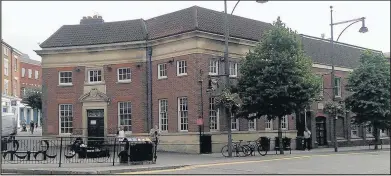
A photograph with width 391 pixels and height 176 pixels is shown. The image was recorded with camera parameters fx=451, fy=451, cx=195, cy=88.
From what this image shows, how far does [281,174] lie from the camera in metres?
14.9

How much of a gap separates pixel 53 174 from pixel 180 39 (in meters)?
13.7

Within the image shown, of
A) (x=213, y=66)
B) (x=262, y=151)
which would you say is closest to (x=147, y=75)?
(x=213, y=66)

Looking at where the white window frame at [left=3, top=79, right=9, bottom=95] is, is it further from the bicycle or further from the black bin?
the bicycle

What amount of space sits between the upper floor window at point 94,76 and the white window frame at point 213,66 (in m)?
7.92

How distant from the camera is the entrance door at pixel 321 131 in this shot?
36.2 metres

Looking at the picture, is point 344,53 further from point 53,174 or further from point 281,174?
point 53,174

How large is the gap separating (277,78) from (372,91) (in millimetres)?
11351

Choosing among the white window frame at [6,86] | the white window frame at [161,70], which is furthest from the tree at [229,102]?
the white window frame at [6,86]

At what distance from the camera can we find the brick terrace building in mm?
26656

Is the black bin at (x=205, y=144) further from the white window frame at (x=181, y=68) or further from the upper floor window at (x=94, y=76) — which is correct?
the upper floor window at (x=94, y=76)

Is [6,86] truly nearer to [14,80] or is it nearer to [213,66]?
[14,80]

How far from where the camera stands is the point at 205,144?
84.5 ft

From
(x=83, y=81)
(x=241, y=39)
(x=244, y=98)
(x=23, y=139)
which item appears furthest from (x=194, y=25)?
(x=23, y=139)

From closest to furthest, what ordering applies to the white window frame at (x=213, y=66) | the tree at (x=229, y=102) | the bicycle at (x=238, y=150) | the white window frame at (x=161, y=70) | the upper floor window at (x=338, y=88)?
the tree at (x=229, y=102) < the bicycle at (x=238, y=150) < the white window frame at (x=213, y=66) < the white window frame at (x=161, y=70) < the upper floor window at (x=338, y=88)
